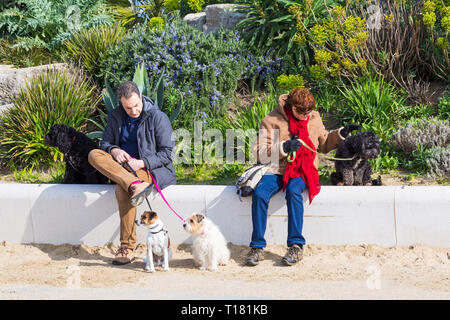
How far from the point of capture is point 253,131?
7480mm

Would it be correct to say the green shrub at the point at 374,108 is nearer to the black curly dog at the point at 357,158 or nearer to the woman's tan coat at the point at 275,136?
the black curly dog at the point at 357,158

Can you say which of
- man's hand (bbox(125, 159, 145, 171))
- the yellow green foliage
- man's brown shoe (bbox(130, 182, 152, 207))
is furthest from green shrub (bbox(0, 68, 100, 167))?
the yellow green foliage

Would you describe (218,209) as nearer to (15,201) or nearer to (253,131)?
(253,131)

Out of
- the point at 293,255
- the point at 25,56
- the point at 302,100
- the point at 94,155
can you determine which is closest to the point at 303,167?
the point at 302,100

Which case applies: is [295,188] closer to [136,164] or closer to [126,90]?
[136,164]

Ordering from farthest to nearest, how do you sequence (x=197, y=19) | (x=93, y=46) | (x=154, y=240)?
1. (x=197, y=19)
2. (x=93, y=46)
3. (x=154, y=240)

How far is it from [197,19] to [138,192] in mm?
4967

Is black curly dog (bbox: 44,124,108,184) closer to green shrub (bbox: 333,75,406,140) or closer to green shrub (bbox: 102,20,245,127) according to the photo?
green shrub (bbox: 102,20,245,127)

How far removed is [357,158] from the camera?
617cm

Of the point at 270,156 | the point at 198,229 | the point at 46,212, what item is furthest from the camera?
the point at 46,212

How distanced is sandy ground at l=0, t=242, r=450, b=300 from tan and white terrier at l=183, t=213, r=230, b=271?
98mm

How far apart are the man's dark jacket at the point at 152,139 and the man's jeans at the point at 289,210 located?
94 centimetres

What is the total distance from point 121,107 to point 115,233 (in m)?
1.22

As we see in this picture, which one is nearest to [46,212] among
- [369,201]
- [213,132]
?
[213,132]
